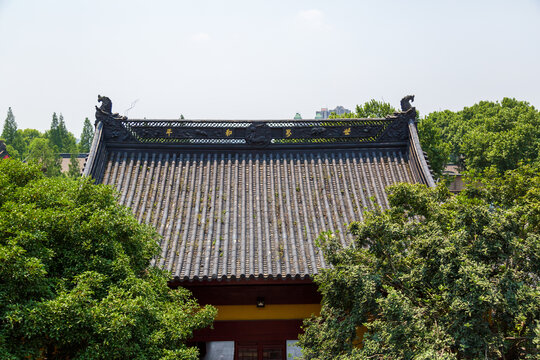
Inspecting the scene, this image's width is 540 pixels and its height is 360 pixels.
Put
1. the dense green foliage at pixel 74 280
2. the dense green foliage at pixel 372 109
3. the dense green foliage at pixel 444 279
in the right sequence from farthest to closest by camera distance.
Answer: the dense green foliage at pixel 372 109
the dense green foliage at pixel 444 279
the dense green foliage at pixel 74 280

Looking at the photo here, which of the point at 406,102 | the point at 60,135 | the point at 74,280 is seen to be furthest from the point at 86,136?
the point at 74,280

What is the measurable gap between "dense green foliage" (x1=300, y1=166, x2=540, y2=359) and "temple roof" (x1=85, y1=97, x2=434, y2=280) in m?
2.26

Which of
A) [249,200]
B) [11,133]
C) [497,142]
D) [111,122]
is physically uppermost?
[11,133]

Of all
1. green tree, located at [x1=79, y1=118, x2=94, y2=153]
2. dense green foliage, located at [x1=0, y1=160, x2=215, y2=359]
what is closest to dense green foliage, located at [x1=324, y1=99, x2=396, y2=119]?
dense green foliage, located at [x1=0, y1=160, x2=215, y2=359]

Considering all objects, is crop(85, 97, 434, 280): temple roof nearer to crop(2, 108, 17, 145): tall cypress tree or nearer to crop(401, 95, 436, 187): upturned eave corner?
crop(401, 95, 436, 187): upturned eave corner

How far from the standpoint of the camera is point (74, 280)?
15.1 ft

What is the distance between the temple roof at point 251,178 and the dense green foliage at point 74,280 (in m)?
2.38

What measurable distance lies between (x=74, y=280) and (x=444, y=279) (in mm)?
4068

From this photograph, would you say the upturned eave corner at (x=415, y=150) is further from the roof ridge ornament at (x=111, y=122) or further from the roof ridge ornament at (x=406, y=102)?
the roof ridge ornament at (x=111, y=122)

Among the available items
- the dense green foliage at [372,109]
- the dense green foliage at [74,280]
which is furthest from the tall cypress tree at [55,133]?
the dense green foliage at [74,280]

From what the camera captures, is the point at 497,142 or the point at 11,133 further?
the point at 11,133

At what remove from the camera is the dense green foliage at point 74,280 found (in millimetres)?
4075

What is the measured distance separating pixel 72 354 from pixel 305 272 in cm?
399

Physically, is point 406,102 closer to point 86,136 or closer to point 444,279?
point 444,279
